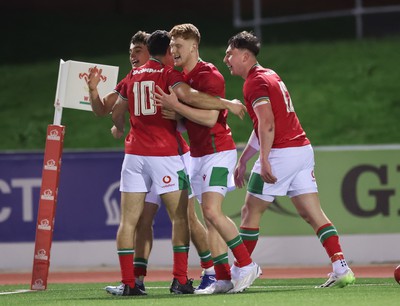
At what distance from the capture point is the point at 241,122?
823 inches

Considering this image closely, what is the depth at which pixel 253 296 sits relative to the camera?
10.0 metres

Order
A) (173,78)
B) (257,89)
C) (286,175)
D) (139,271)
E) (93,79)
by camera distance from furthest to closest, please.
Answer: (139,271)
(93,79)
(286,175)
(257,89)
(173,78)

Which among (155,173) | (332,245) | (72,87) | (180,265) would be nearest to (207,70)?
(155,173)

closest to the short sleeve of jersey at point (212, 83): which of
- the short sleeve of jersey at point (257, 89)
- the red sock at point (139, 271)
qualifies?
the short sleeve of jersey at point (257, 89)

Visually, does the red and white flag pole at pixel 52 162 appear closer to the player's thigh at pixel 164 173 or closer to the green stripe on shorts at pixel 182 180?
the player's thigh at pixel 164 173

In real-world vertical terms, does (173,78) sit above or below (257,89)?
above

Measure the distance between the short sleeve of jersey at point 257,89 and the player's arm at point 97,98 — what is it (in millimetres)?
1234

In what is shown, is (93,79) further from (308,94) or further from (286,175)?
(308,94)

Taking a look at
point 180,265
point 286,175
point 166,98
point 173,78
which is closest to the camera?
point 166,98

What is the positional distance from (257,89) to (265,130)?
1.18 feet

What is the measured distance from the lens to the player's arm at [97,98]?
10.9 meters

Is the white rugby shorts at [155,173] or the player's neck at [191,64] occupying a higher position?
the player's neck at [191,64]

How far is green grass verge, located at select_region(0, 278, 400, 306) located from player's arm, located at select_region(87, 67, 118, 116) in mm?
1657

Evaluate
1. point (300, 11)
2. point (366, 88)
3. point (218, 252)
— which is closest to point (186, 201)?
point (218, 252)
